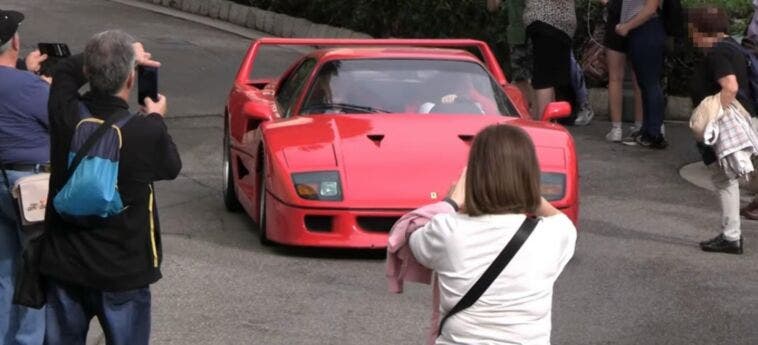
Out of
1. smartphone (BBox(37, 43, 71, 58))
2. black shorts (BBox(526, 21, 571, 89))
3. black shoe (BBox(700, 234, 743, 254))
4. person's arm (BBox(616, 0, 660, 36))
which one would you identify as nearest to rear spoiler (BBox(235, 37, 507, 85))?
black shoe (BBox(700, 234, 743, 254))

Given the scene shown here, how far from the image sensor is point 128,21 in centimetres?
2327

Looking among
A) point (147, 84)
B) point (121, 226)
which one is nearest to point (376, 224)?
point (147, 84)

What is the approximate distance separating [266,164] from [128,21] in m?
13.8

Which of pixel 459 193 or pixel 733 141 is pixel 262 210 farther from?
pixel 459 193

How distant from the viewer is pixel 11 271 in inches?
274

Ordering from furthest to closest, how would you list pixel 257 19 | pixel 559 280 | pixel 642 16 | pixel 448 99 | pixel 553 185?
pixel 257 19, pixel 642 16, pixel 448 99, pixel 553 185, pixel 559 280

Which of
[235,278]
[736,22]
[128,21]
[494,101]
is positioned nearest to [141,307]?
[235,278]

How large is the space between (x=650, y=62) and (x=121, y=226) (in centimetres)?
946

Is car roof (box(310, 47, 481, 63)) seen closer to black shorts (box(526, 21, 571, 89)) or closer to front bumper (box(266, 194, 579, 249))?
front bumper (box(266, 194, 579, 249))

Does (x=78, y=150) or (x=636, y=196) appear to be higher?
(x=78, y=150)

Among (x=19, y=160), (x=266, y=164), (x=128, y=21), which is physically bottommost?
(x=128, y=21)

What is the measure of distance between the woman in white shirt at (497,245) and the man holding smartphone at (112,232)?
1326 millimetres

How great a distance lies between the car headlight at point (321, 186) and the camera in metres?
9.52

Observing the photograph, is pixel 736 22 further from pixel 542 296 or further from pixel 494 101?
pixel 542 296
